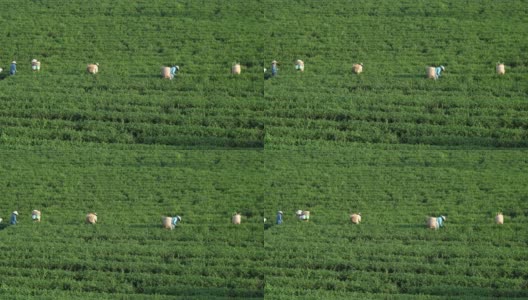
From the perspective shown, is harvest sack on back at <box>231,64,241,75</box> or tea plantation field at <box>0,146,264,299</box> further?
harvest sack on back at <box>231,64,241,75</box>

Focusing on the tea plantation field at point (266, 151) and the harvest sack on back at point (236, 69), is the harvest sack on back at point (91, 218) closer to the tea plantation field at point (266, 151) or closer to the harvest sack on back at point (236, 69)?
the tea plantation field at point (266, 151)

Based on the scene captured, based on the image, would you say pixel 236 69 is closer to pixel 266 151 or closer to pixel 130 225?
pixel 266 151

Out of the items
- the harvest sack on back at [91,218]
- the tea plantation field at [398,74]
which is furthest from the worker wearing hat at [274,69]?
the harvest sack on back at [91,218]

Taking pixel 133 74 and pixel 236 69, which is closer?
A: pixel 236 69

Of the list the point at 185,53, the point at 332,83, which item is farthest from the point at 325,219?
the point at 185,53

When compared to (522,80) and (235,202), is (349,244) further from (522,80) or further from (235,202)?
(522,80)

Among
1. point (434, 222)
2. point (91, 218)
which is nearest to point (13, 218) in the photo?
point (91, 218)

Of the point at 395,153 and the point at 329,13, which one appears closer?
the point at 395,153

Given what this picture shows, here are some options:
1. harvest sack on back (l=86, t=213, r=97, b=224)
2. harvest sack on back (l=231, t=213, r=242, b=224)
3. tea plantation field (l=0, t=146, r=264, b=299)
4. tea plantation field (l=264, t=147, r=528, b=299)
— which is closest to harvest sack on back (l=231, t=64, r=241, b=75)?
tea plantation field (l=0, t=146, r=264, b=299)

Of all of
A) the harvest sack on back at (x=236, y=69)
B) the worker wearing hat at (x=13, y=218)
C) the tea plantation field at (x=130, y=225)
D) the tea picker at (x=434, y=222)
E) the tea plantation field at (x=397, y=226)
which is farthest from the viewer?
the harvest sack on back at (x=236, y=69)

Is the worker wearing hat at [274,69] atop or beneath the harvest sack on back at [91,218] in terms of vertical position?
atop

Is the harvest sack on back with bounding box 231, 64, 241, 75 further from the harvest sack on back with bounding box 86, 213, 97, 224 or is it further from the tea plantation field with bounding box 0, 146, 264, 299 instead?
the harvest sack on back with bounding box 86, 213, 97, 224
